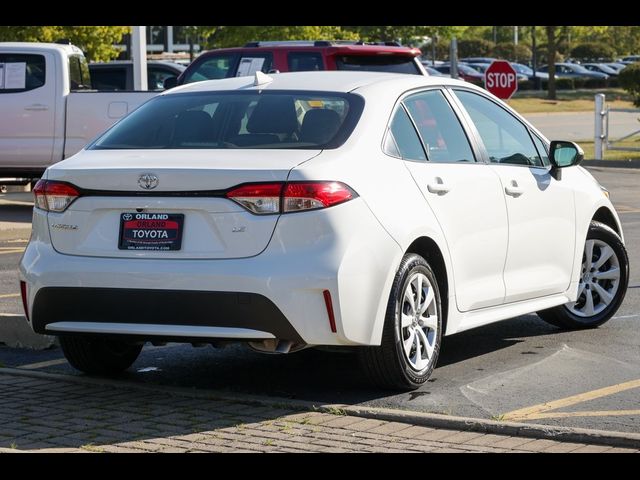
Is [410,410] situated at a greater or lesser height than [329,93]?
lesser

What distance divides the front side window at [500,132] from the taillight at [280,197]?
191 cm

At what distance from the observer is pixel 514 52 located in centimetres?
9675

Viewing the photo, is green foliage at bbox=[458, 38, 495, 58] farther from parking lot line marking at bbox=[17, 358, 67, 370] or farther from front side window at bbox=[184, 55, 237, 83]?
parking lot line marking at bbox=[17, 358, 67, 370]

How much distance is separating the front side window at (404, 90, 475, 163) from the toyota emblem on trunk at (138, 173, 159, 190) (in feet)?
5.36

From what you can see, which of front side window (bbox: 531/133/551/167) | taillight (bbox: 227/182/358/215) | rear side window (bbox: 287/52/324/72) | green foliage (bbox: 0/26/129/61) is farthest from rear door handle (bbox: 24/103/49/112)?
green foliage (bbox: 0/26/129/61)

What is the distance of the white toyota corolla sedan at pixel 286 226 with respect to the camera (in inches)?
253

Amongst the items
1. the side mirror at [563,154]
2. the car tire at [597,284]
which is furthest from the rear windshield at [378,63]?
the side mirror at [563,154]

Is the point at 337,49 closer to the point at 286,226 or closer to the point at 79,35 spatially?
the point at 286,226

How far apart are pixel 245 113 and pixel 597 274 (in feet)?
9.94

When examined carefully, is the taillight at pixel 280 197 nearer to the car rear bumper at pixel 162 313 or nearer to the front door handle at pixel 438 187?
the car rear bumper at pixel 162 313

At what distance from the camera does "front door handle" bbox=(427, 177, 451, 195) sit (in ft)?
23.8
